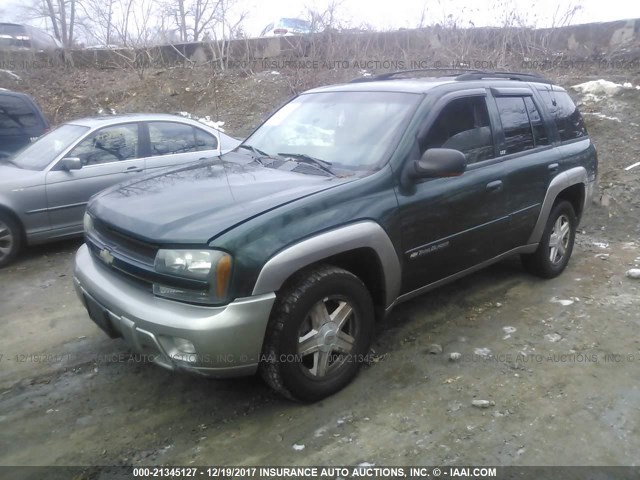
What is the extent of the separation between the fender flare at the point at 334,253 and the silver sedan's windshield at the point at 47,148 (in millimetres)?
4331

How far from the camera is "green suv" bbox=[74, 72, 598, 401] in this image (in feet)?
8.95

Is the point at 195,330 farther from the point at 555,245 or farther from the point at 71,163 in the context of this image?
the point at 71,163

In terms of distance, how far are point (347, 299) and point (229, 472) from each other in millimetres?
1155

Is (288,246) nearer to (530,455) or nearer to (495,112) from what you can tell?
(530,455)

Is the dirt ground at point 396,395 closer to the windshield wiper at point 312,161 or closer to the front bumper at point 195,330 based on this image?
the front bumper at point 195,330

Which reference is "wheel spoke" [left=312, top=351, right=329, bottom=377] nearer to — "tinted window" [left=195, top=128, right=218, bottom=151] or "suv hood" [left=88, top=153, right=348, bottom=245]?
"suv hood" [left=88, top=153, right=348, bottom=245]

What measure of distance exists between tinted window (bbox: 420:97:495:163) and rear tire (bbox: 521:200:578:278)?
1251mm

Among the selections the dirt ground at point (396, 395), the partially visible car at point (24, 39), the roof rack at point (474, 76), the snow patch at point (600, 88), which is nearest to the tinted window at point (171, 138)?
the dirt ground at point (396, 395)

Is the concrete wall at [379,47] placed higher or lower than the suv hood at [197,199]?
higher

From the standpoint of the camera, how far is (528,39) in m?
12.2

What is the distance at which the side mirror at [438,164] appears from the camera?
3314 mm

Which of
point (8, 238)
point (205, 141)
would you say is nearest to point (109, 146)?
point (205, 141)

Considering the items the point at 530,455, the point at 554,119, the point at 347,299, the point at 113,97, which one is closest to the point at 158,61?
the point at 113,97

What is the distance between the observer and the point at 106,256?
3.15 meters
